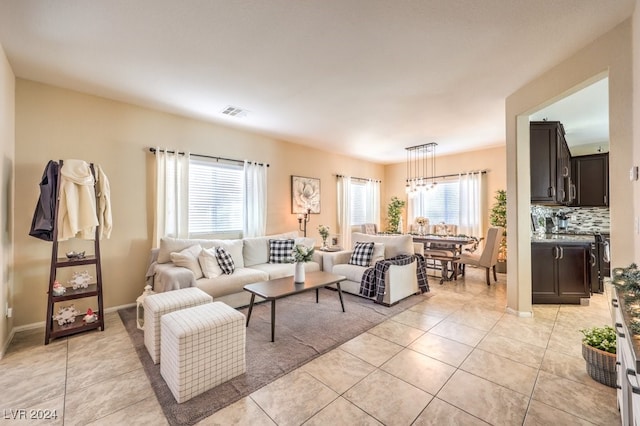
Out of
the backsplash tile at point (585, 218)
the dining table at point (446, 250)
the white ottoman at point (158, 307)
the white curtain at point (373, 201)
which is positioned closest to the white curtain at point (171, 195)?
the white ottoman at point (158, 307)

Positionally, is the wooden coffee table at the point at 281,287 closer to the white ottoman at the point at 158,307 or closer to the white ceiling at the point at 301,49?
the white ottoman at the point at 158,307

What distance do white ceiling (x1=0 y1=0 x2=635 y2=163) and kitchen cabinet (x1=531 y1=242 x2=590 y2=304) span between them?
6.93 feet

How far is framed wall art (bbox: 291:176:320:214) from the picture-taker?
5.54 metres

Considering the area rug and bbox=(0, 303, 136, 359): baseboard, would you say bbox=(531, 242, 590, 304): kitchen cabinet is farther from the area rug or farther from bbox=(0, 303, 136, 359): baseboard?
bbox=(0, 303, 136, 359): baseboard

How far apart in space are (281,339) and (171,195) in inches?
104

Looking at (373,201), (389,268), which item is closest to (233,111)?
(389,268)

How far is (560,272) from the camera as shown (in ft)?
11.9

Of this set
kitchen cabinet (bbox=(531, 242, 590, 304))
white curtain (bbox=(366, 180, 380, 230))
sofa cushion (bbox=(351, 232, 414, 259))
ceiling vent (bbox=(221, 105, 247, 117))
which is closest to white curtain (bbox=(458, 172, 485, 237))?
white curtain (bbox=(366, 180, 380, 230))

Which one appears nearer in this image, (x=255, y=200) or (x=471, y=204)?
(x=255, y=200)

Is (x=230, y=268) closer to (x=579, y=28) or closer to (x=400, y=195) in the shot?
(x=579, y=28)

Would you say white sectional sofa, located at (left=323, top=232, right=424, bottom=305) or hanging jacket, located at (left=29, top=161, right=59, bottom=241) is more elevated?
hanging jacket, located at (left=29, top=161, right=59, bottom=241)

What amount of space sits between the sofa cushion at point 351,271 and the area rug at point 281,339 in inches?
11.2

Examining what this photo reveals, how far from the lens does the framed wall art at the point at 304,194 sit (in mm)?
5543

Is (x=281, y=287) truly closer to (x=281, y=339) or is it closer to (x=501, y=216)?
(x=281, y=339)
